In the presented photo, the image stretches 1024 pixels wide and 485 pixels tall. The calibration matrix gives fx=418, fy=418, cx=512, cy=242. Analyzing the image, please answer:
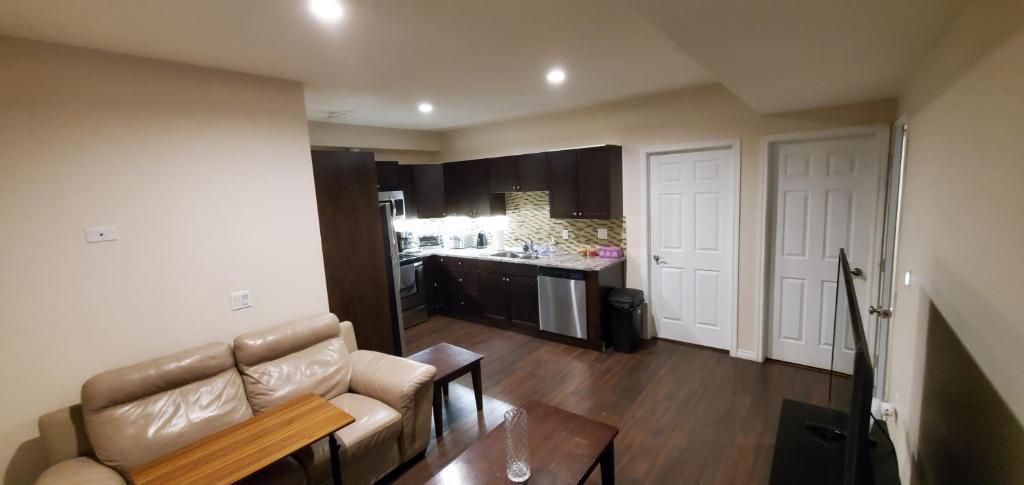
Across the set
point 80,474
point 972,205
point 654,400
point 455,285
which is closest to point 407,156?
point 455,285

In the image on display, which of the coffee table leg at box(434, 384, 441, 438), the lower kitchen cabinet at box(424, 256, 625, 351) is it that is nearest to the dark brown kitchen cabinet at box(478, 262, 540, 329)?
the lower kitchen cabinet at box(424, 256, 625, 351)

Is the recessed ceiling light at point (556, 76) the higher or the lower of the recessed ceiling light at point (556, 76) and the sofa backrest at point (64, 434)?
the higher

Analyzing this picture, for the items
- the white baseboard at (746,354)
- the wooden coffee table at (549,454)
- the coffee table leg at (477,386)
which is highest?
the wooden coffee table at (549,454)

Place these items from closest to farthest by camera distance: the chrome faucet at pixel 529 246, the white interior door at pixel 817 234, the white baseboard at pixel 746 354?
the white interior door at pixel 817 234 → the white baseboard at pixel 746 354 → the chrome faucet at pixel 529 246

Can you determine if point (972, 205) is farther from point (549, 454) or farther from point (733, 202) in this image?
point (733, 202)

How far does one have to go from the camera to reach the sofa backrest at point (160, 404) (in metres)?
1.98

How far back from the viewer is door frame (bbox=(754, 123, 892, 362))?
3.01 metres

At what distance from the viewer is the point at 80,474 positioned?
181cm

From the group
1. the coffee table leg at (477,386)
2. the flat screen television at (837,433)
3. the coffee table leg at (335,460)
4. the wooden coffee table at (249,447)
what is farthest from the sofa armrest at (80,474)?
the flat screen television at (837,433)

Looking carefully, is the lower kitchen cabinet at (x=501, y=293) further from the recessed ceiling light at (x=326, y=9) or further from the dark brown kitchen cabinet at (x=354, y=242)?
the recessed ceiling light at (x=326, y=9)

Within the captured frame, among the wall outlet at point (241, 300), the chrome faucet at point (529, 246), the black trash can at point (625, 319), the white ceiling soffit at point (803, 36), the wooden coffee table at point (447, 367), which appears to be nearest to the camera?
the white ceiling soffit at point (803, 36)

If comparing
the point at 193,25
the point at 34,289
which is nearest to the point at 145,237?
the point at 34,289

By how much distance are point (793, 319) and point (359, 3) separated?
395cm

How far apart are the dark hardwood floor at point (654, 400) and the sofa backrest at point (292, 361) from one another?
2.52 feet
